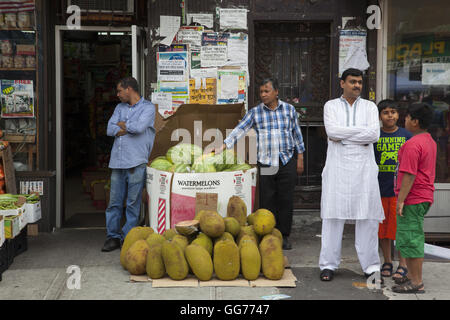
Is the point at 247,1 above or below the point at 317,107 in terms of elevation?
above

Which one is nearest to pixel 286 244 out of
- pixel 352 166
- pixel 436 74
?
pixel 352 166

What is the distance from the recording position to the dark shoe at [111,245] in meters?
6.18

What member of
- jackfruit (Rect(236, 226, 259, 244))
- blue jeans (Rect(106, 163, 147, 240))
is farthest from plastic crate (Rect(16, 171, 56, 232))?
jackfruit (Rect(236, 226, 259, 244))

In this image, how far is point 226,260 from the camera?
495cm

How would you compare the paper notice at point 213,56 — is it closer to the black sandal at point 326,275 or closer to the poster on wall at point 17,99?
the poster on wall at point 17,99

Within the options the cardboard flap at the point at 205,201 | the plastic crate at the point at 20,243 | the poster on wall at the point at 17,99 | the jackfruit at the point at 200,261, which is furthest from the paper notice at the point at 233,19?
the plastic crate at the point at 20,243

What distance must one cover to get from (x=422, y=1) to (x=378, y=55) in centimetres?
80

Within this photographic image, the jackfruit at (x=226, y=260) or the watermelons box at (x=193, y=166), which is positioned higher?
the watermelons box at (x=193, y=166)

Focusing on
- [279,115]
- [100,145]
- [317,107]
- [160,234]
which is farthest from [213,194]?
[100,145]

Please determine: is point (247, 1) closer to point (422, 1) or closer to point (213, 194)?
point (422, 1)

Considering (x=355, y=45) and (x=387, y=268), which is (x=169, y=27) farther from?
(x=387, y=268)

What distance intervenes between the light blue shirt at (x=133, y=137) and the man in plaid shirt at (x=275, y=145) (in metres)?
0.83

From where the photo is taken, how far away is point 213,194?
5523mm

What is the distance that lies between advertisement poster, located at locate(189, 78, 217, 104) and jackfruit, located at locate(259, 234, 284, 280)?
2.35 metres
